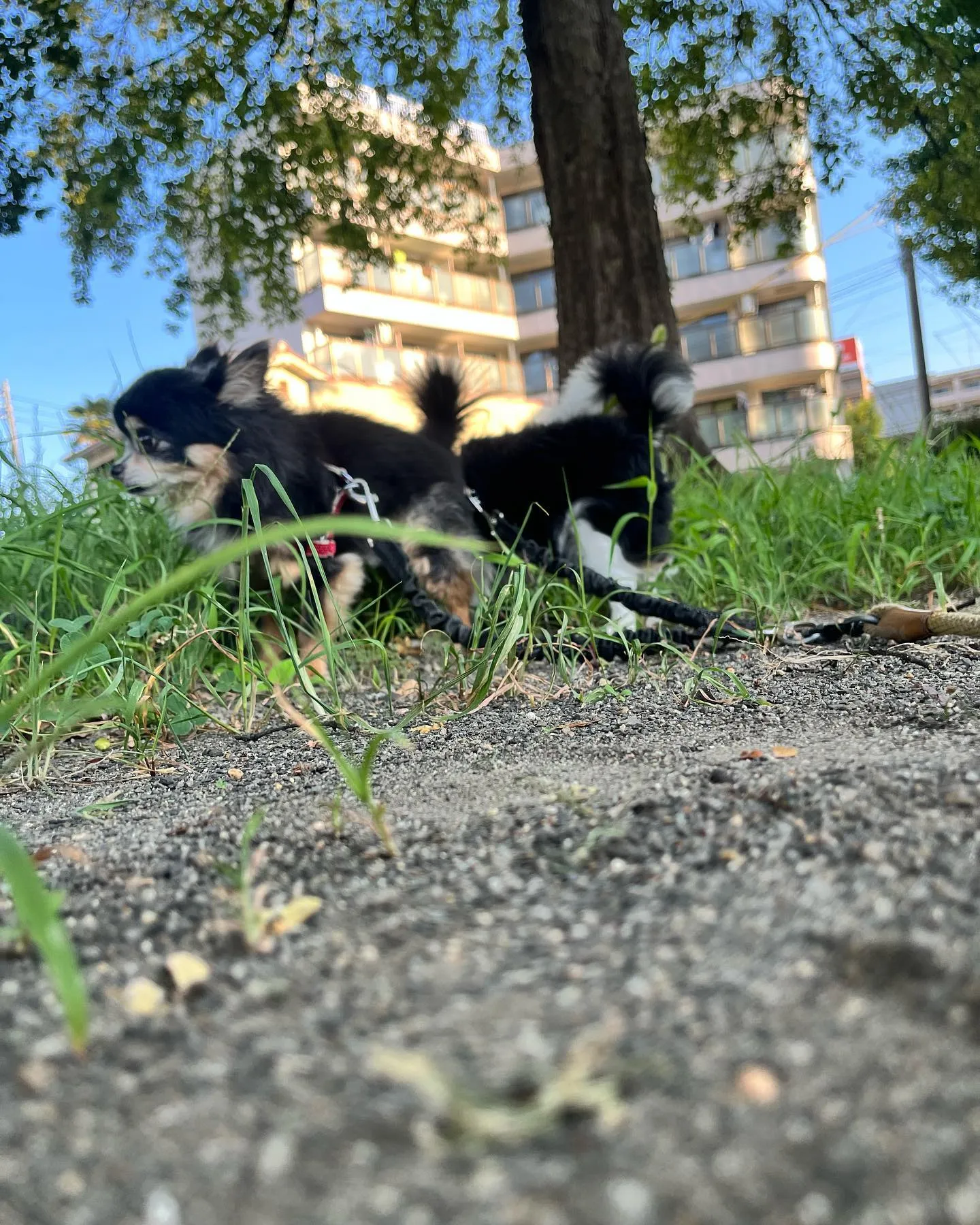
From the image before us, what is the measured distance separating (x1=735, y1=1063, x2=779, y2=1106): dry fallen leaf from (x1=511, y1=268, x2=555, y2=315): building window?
20250 mm

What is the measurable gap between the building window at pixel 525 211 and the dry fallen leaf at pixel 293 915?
20.7 meters

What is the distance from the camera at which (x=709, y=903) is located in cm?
60

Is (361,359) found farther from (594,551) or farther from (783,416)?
(594,551)

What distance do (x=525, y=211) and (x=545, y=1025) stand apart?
2140cm

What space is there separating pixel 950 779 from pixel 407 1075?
0.65 meters

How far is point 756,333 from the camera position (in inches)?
723

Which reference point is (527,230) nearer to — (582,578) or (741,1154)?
(582,578)

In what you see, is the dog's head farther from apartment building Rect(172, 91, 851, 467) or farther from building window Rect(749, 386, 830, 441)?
building window Rect(749, 386, 830, 441)

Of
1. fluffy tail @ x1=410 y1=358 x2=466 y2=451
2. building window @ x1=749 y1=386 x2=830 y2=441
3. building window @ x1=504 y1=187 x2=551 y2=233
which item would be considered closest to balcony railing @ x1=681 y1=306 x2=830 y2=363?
building window @ x1=749 y1=386 x2=830 y2=441

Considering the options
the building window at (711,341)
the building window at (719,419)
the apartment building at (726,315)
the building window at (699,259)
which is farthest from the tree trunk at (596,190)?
the building window at (711,341)

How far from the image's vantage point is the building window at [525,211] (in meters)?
19.3

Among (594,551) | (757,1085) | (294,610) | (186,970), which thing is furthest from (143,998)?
(594,551)

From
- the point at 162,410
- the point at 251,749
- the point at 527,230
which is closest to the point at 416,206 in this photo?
the point at 162,410

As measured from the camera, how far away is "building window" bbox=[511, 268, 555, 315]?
1942 centimetres
